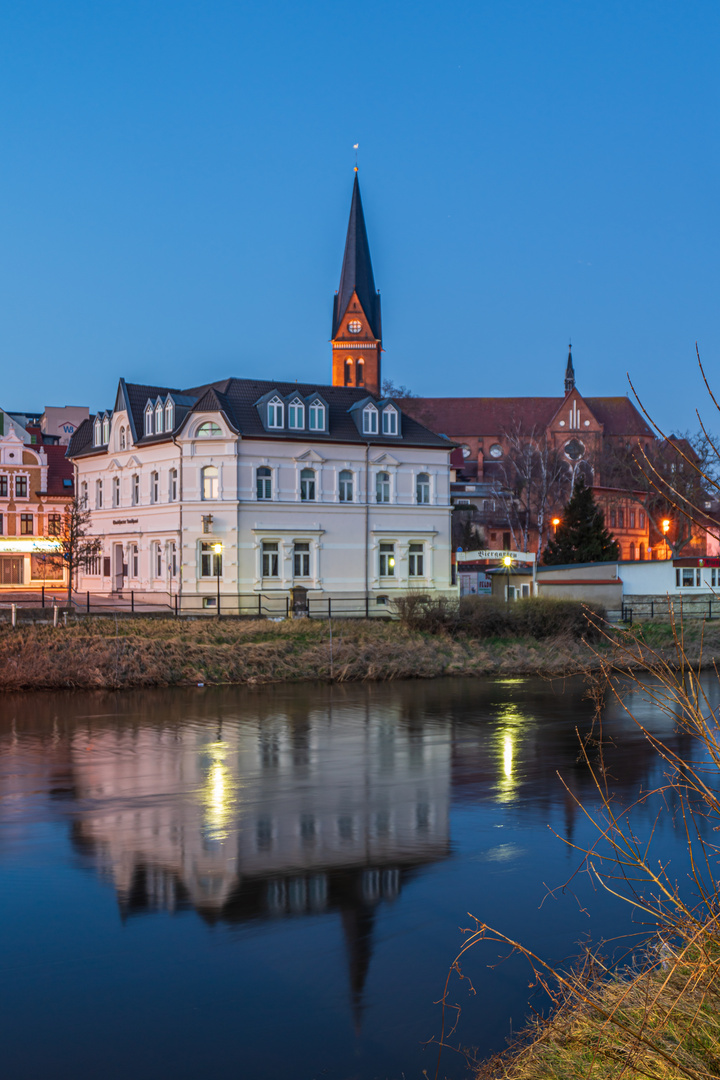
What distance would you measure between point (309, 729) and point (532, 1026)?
50.1ft

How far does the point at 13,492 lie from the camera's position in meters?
62.1

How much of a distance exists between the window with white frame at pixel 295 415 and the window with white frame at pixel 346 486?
305 cm

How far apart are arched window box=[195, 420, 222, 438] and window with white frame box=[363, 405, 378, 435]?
284 inches

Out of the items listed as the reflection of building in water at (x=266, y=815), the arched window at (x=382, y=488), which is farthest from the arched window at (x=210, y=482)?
the reflection of building in water at (x=266, y=815)

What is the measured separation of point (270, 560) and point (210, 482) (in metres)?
4.42

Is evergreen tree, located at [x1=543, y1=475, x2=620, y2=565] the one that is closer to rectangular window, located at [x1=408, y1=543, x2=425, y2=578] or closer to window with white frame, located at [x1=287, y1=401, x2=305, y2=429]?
rectangular window, located at [x1=408, y1=543, x2=425, y2=578]

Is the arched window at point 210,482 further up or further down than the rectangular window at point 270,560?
further up

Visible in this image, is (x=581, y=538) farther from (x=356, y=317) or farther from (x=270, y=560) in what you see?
(x=356, y=317)

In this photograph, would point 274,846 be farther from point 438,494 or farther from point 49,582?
point 49,582

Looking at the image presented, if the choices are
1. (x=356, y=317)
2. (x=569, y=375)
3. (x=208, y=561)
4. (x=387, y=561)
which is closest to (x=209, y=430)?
(x=208, y=561)

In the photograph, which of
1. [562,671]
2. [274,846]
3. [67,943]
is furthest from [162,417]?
[67,943]

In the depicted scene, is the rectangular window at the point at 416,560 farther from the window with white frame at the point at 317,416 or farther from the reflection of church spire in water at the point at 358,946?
the reflection of church spire in water at the point at 358,946

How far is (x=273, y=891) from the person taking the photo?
11.4 meters

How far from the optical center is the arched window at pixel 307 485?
46344mm
